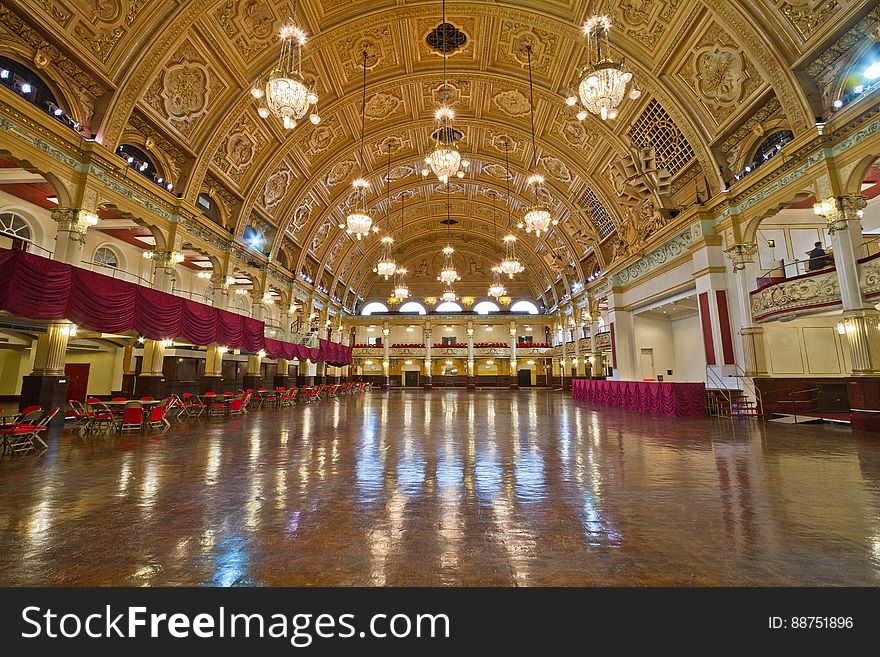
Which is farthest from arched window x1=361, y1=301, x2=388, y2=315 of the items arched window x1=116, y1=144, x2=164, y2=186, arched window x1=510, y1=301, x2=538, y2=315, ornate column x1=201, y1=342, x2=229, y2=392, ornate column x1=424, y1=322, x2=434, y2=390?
arched window x1=116, y1=144, x2=164, y2=186

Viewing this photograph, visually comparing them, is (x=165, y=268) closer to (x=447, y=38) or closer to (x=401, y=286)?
(x=401, y=286)

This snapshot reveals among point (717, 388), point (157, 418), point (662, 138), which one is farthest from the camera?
point (662, 138)

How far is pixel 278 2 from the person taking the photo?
33.6 feet

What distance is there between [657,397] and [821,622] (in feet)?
36.2

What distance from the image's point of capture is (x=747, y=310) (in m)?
10.6

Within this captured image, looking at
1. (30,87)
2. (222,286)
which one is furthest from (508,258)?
(30,87)

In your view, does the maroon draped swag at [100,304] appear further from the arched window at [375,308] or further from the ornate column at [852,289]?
the arched window at [375,308]

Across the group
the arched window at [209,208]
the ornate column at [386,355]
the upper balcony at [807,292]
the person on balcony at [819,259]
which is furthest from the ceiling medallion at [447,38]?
the ornate column at [386,355]

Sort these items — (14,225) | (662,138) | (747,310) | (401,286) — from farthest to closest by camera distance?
(401,286) < (662,138) < (14,225) < (747,310)

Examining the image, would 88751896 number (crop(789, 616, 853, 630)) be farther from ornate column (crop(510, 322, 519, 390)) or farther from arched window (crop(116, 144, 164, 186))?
ornate column (crop(510, 322, 519, 390))

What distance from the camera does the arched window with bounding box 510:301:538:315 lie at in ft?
110

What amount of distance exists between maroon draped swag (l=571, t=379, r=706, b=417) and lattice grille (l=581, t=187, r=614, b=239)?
772 centimetres

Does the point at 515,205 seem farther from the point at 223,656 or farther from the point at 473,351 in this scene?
the point at 223,656

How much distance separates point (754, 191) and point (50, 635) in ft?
48.7
